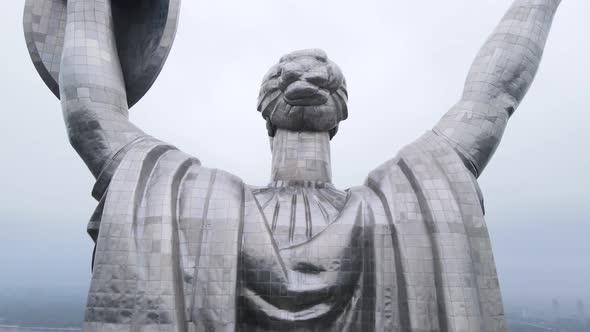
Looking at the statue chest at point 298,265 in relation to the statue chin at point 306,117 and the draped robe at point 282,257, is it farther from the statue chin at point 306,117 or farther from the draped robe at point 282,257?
the statue chin at point 306,117

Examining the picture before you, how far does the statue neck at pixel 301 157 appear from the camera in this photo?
8164 millimetres

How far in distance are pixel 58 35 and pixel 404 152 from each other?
19.1ft

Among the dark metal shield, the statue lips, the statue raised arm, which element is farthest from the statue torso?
the dark metal shield

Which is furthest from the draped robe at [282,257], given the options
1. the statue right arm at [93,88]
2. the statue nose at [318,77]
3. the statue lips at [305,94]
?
the statue nose at [318,77]

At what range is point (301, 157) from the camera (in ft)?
27.0

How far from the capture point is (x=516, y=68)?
8.40 metres

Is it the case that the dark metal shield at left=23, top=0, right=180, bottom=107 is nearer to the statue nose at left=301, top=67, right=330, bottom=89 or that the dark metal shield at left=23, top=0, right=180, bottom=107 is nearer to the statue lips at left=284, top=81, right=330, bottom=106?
the statue lips at left=284, top=81, right=330, bottom=106

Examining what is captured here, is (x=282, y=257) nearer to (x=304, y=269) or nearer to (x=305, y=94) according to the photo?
(x=304, y=269)

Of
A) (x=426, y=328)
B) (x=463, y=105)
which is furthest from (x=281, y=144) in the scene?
(x=426, y=328)

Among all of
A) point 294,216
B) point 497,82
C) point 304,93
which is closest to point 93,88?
point 304,93

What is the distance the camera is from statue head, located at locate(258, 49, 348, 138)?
26.2 ft

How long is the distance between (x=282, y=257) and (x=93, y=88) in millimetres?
3629

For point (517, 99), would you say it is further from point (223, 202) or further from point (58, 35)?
point (58, 35)

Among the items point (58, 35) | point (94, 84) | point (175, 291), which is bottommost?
point (175, 291)
